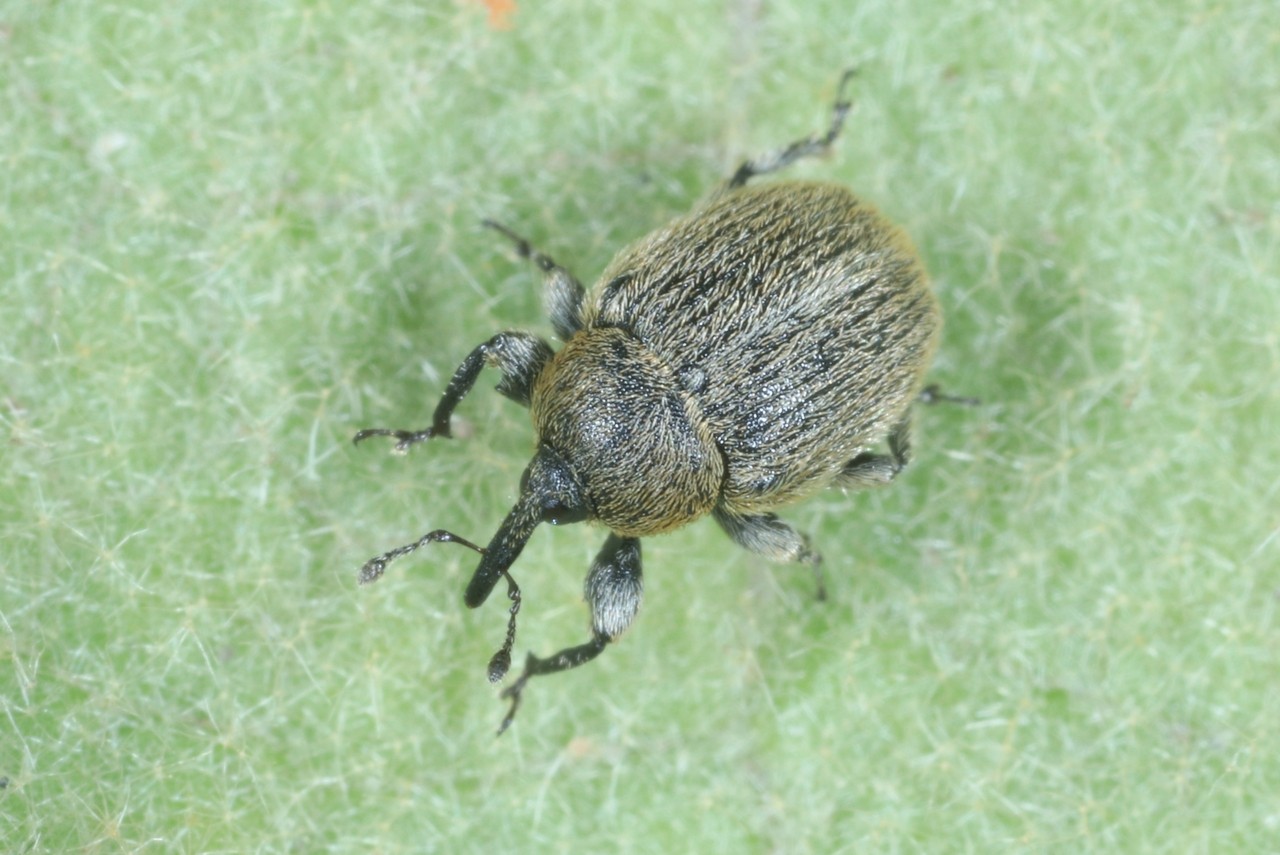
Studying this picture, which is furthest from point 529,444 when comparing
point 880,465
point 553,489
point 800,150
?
point 800,150

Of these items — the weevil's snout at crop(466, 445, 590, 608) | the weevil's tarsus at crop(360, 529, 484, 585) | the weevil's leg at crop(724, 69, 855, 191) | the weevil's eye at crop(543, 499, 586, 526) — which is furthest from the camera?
the weevil's leg at crop(724, 69, 855, 191)

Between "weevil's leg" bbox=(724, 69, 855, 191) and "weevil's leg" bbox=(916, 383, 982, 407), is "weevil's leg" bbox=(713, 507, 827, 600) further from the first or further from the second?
"weevil's leg" bbox=(724, 69, 855, 191)

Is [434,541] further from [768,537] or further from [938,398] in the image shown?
[938,398]

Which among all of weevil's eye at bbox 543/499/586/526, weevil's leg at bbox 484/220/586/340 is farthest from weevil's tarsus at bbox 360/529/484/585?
weevil's leg at bbox 484/220/586/340

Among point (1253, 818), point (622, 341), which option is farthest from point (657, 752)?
point (1253, 818)

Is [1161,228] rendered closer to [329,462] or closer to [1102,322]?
[1102,322]

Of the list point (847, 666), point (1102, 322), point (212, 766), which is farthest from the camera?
point (1102, 322)
